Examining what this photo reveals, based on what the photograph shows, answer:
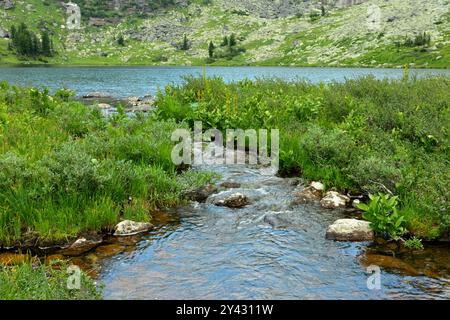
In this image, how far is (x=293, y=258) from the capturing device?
7.79 m

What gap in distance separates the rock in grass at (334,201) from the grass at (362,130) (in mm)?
525

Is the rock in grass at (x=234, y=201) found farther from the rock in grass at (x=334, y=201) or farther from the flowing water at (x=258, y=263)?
the rock in grass at (x=334, y=201)

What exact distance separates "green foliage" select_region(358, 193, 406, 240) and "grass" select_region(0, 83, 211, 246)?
4500 millimetres

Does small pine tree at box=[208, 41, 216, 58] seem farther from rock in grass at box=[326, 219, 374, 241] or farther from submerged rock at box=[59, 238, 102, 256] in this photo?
submerged rock at box=[59, 238, 102, 256]

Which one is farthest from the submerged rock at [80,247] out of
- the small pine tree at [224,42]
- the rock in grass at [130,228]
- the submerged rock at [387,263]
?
the small pine tree at [224,42]

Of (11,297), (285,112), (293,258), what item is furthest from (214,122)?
(11,297)

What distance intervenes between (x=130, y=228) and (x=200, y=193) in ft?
8.64

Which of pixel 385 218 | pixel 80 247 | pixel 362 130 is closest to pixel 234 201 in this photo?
pixel 385 218

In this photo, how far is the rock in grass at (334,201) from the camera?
34.5 ft

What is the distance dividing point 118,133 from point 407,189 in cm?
867

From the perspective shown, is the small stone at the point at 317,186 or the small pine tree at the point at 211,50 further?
the small pine tree at the point at 211,50

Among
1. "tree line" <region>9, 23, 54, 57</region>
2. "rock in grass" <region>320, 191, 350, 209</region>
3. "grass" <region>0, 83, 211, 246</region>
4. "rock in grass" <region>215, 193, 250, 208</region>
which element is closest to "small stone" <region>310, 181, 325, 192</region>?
"rock in grass" <region>320, 191, 350, 209</region>

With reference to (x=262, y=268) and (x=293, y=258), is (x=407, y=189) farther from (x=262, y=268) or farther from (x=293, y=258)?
(x=262, y=268)

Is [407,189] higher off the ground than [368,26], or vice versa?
[368,26]
